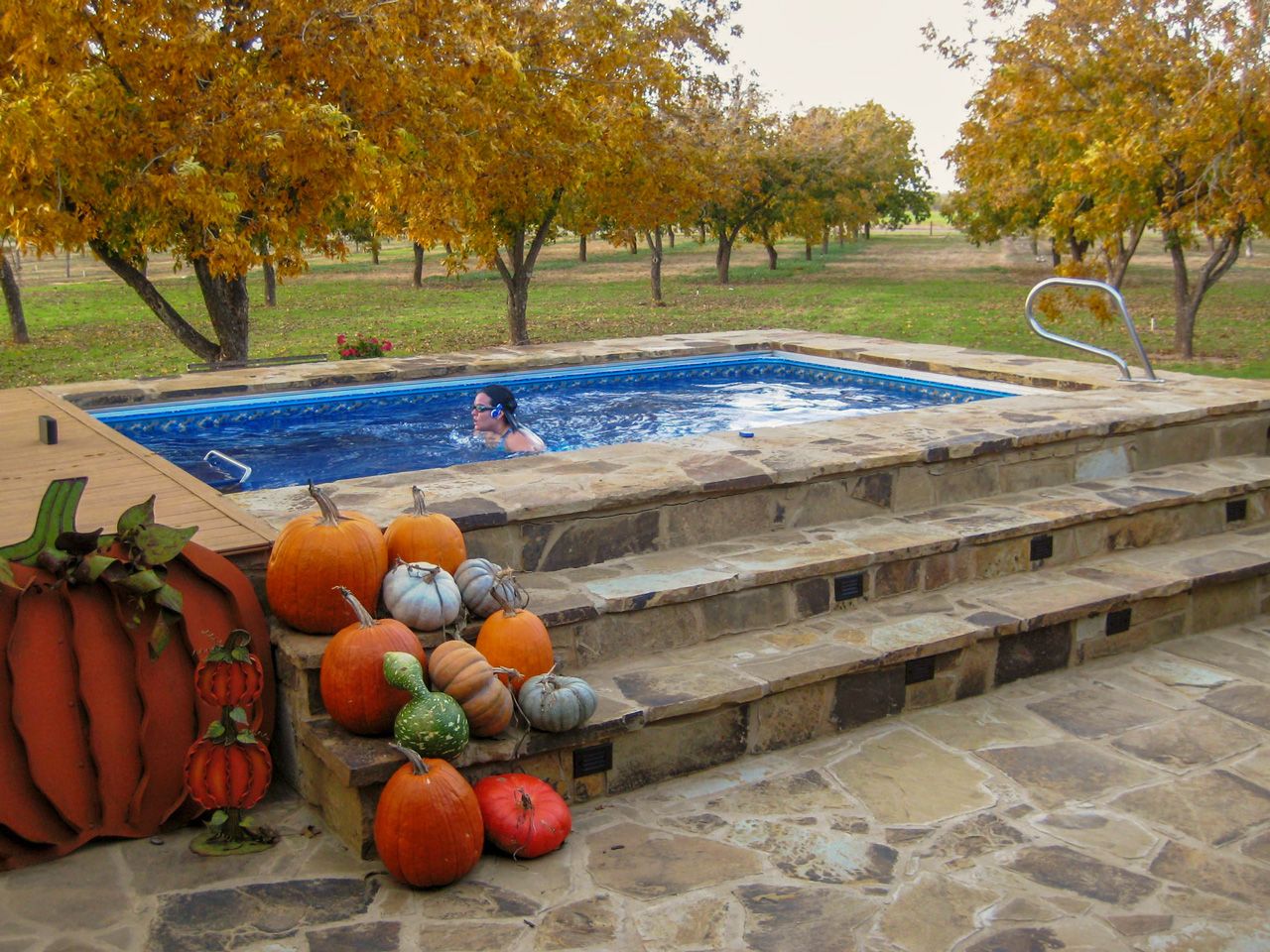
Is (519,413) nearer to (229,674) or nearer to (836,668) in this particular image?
(836,668)

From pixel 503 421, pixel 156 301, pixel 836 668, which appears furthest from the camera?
pixel 156 301

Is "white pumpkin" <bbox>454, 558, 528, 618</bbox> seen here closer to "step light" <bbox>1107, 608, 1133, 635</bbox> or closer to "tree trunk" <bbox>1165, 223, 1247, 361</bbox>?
"step light" <bbox>1107, 608, 1133, 635</bbox>

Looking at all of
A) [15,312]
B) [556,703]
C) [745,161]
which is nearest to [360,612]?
[556,703]

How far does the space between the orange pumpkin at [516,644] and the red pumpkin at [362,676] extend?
30cm

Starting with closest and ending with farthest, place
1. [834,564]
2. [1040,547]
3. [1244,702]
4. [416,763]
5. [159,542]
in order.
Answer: [416,763] → [159,542] → [1244,702] → [834,564] → [1040,547]

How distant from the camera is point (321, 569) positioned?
402 centimetres

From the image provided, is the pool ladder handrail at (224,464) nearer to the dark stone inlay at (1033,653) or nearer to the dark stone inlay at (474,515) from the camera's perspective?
the dark stone inlay at (474,515)

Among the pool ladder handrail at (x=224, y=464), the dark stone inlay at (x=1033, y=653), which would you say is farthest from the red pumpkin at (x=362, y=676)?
the pool ladder handrail at (x=224, y=464)

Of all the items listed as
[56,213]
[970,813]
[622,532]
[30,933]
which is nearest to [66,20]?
[56,213]

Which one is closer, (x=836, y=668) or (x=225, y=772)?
(x=225, y=772)

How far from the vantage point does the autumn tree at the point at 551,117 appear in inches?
506

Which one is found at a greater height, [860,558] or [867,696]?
[860,558]

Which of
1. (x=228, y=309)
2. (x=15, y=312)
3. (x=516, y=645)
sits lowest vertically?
(x=516, y=645)

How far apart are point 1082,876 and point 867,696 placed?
48.3 inches
